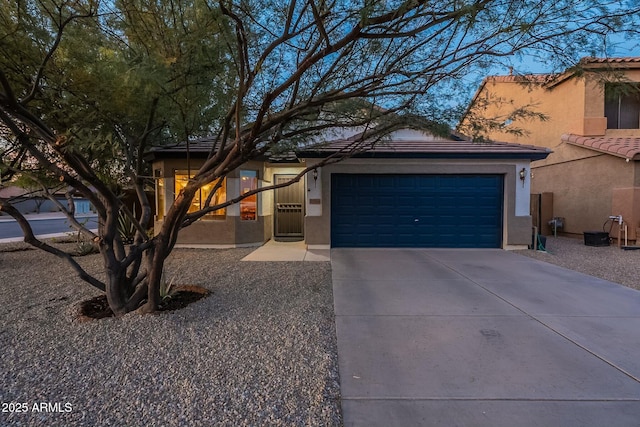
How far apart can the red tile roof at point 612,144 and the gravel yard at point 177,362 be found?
11648 millimetres

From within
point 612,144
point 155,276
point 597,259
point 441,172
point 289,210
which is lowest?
point 597,259

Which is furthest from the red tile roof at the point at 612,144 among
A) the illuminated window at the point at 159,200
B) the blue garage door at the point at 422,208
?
the illuminated window at the point at 159,200

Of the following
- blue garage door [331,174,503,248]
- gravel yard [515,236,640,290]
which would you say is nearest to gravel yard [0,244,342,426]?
blue garage door [331,174,503,248]

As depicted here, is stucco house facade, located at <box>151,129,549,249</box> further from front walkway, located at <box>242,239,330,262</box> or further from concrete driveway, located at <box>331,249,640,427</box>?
concrete driveway, located at <box>331,249,640,427</box>

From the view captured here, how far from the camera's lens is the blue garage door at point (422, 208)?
11.0 m

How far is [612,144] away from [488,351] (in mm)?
12740

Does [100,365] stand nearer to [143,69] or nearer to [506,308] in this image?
[143,69]

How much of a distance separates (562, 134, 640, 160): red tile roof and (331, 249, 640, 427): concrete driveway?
23.6 feet

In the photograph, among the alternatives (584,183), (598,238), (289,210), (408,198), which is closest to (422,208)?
(408,198)

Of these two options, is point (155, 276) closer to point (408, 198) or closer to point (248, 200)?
point (248, 200)

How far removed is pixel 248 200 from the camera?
11883 mm

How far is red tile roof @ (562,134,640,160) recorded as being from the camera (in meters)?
11.4

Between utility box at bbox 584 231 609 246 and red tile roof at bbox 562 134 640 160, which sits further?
utility box at bbox 584 231 609 246

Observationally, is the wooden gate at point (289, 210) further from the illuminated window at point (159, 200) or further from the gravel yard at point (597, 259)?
the gravel yard at point (597, 259)
